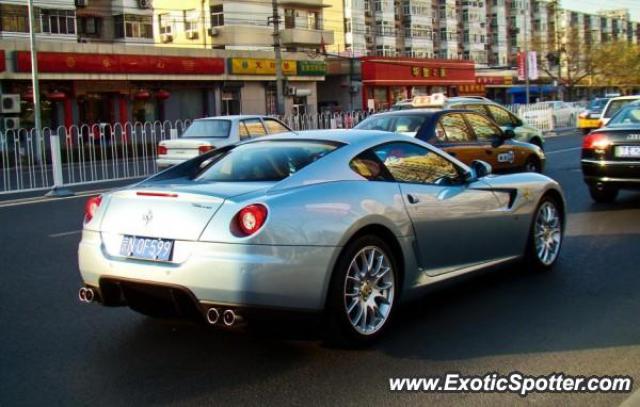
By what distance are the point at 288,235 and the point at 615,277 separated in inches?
142

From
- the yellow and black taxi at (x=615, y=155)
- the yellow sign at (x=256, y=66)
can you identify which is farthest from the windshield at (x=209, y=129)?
the yellow sign at (x=256, y=66)

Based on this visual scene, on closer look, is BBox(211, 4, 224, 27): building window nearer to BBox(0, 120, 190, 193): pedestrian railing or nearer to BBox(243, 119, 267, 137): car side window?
BBox(0, 120, 190, 193): pedestrian railing

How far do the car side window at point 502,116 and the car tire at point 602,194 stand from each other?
4475mm

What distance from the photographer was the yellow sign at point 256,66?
43.2m

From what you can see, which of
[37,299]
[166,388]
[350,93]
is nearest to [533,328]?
[166,388]

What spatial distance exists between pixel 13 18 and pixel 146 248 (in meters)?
41.3

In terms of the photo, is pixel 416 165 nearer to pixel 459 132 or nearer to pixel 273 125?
pixel 459 132

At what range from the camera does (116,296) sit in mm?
4793

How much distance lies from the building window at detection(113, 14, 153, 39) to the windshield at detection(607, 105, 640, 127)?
4246 cm

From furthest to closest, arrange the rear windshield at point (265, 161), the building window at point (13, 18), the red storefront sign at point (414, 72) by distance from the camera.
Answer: the red storefront sign at point (414, 72) → the building window at point (13, 18) → the rear windshield at point (265, 161)

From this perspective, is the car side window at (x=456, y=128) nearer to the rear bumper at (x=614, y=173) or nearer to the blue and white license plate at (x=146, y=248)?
the rear bumper at (x=614, y=173)

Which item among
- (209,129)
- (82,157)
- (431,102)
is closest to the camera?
(431,102)

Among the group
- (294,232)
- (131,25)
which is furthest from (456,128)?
(131,25)

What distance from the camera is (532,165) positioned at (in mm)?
12984
